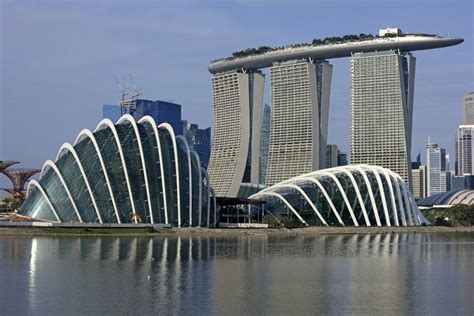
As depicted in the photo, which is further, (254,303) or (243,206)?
(243,206)

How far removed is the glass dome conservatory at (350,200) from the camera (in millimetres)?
154400

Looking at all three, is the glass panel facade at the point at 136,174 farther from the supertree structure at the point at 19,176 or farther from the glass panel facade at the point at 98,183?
the supertree structure at the point at 19,176

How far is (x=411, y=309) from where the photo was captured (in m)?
53.5

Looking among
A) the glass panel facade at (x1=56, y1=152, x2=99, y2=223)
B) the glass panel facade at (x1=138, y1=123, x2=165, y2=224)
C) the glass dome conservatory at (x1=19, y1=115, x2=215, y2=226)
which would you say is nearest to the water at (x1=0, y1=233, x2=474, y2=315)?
the glass panel facade at (x1=56, y1=152, x2=99, y2=223)

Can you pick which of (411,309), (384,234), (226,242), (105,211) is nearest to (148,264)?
(411,309)

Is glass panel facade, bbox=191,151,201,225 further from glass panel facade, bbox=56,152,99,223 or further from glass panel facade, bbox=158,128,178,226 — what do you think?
glass panel facade, bbox=56,152,99,223

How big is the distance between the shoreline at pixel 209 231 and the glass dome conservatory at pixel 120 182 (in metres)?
4.66

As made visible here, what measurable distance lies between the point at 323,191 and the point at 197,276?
88626 mm

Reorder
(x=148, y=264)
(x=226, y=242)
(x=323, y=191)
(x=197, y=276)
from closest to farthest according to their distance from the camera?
1. (x=197, y=276)
2. (x=148, y=264)
3. (x=226, y=242)
4. (x=323, y=191)

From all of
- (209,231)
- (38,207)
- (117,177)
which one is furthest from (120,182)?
(209,231)

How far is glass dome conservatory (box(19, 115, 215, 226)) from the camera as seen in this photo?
5044 inches

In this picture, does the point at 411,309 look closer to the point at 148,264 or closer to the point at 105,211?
the point at 148,264

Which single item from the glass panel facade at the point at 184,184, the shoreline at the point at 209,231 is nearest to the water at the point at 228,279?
the shoreline at the point at 209,231

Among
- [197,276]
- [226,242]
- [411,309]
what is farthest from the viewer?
[226,242]
